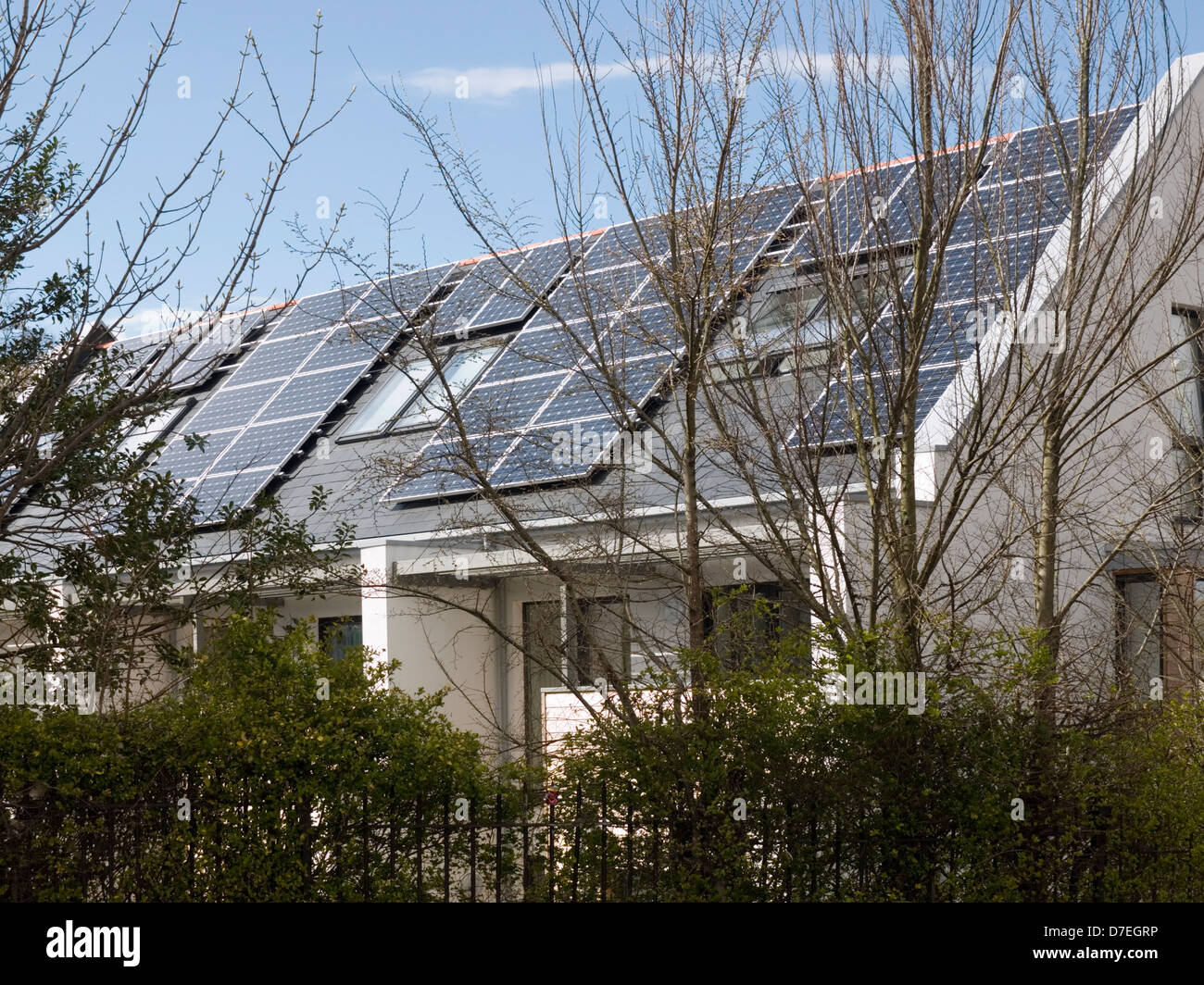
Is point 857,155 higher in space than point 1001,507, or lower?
higher

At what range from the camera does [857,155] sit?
24.1 feet

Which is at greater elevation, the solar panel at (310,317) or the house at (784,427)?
the solar panel at (310,317)

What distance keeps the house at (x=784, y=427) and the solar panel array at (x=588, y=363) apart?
0.18 feet

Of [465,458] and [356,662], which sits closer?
[356,662]

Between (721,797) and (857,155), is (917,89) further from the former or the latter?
(721,797)

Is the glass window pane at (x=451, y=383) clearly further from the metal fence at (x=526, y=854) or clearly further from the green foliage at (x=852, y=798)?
the green foliage at (x=852, y=798)

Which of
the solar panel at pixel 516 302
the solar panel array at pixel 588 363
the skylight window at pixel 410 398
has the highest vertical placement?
the solar panel at pixel 516 302

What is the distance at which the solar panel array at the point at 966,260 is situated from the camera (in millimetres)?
7371

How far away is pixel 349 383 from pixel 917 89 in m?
10.7

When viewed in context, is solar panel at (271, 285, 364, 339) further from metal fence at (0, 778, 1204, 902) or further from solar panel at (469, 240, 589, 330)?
metal fence at (0, 778, 1204, 902)

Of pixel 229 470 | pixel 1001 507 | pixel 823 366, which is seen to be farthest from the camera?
pixel 229 470

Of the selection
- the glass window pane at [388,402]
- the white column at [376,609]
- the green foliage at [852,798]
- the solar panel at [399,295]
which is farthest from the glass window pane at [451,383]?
the green foliage at [852,798]

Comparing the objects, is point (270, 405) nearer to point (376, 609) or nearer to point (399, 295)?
point (376, 609)
